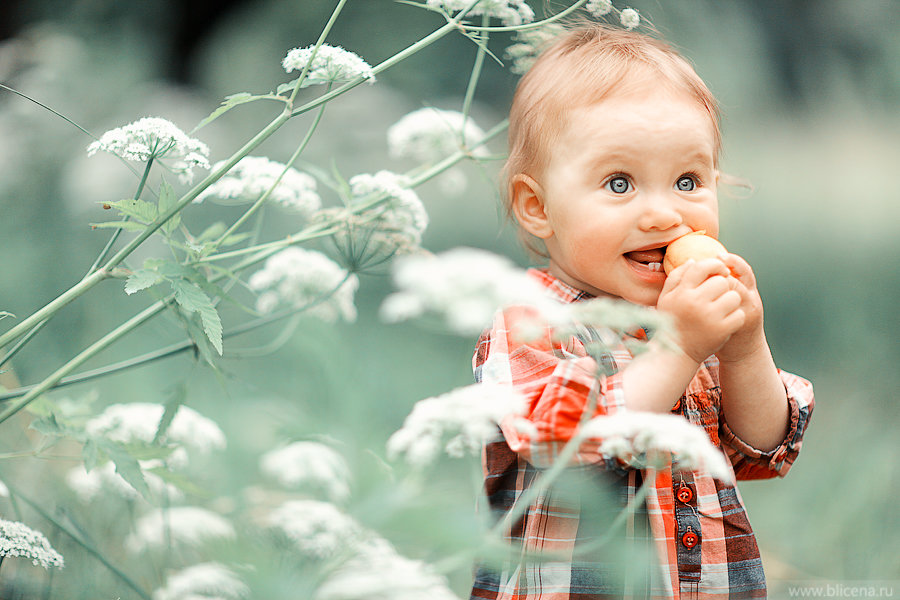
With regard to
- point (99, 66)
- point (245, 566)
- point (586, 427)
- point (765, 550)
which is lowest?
point (245, 566)

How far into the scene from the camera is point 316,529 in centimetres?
94

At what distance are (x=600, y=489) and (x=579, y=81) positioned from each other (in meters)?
0.58

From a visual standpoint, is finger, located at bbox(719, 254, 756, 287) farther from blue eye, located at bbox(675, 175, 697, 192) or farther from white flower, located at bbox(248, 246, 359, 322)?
white flower, located at bbox(248, 246, 359, 322)

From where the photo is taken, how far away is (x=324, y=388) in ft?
6.25

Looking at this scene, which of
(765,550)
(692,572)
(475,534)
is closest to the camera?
(475,534)

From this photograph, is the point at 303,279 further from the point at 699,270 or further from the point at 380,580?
the point at 380,580

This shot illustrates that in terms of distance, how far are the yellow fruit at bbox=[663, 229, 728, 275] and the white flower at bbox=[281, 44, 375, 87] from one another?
48 cm

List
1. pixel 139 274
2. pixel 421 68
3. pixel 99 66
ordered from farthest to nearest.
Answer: pixel 421 68, pixel 99 66, pixel 139 274

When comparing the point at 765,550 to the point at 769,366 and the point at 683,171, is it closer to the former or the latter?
the point at 769,366

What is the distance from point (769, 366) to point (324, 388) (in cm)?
111

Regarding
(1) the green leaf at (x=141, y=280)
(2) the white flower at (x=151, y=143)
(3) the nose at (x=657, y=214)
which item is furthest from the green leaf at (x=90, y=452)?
(3) the nose at (x=657, y=214)

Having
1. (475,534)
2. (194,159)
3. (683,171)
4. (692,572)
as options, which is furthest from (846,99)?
(475,534)

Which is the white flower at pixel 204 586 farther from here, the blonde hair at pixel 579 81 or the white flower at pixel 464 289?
the blonde hair at pixel 579 81

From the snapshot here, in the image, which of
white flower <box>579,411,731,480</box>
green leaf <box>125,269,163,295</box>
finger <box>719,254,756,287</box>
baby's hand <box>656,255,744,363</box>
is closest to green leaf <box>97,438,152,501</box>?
green leaf <box>125,269,163,295</box>
